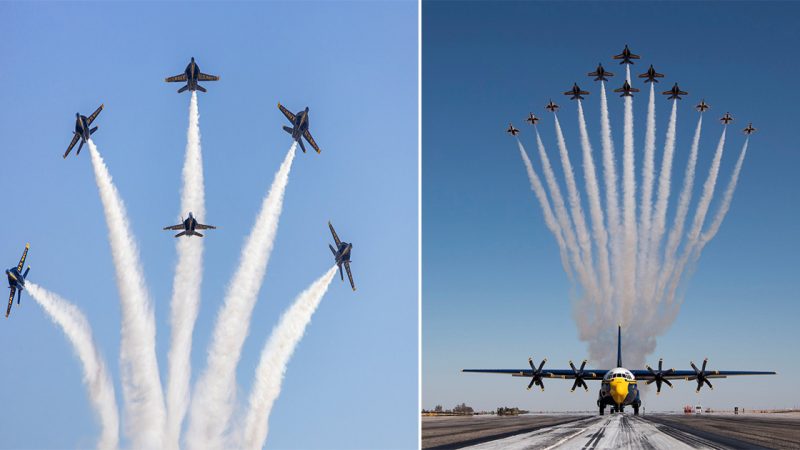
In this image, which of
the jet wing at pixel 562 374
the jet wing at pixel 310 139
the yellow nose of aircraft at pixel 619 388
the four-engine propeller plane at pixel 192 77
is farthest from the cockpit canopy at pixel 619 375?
the four-engine propeller plane at pixel 192 77

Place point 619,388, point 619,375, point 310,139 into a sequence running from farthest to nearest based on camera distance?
point 310,139 → point 619,375 → point 619,388

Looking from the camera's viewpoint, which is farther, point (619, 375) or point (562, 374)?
point (562, 374)

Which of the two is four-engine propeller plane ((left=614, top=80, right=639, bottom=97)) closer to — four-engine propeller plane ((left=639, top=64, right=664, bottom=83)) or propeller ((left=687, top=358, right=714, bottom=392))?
four-engine propeller plane ((left=639, top=64, right=664, bottom=83))

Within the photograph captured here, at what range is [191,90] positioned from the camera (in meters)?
110

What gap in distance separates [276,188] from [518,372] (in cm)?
5964

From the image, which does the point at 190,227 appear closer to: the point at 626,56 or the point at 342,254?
the point at 342,254

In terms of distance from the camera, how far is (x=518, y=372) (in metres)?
139

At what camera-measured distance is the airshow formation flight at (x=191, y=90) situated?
109m

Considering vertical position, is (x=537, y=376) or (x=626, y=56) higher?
(x=626, y=56)

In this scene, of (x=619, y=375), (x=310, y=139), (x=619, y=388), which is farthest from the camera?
(x=310, y=139)

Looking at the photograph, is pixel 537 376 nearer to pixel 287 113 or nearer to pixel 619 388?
pixel 619 388

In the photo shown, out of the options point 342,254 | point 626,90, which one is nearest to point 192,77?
point 342,254

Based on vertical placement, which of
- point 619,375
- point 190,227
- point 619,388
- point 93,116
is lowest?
point 619,388

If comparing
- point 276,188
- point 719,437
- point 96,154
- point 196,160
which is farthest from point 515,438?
point 96,154
